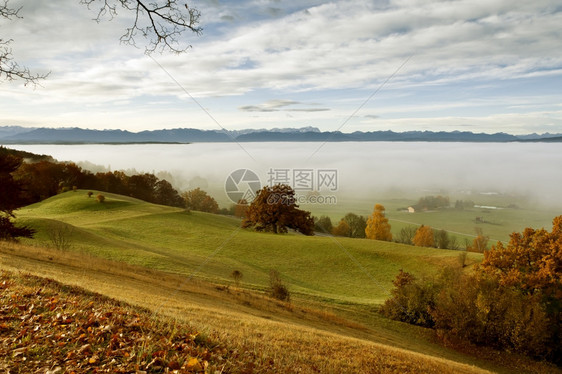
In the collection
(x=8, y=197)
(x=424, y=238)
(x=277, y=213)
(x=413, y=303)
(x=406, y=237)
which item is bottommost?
(x=406, y=237)

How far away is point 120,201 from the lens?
70.9 metres

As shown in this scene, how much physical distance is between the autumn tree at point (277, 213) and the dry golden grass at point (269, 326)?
35.5m

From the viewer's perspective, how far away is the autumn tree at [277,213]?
63719mm

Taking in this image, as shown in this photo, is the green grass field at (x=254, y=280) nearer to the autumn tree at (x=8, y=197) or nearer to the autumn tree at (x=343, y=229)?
the autumn tree at (x=8, y=197)

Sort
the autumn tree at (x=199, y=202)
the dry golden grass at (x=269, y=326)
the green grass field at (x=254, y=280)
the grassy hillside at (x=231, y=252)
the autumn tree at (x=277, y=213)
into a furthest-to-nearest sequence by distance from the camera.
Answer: the autumn tree at (x=199, y=202) → the autumn tree at (x=277, y=213) → the grassy hillside at (x=231, y=252) → the green grass field at (x=254, y=280) → the dry golden grass at (x=269, y=326)

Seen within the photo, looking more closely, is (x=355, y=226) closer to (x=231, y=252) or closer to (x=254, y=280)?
(x=231, y=252)

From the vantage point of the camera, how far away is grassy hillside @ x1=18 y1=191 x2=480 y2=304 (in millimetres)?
33562

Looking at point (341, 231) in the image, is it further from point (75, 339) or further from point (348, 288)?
point (75, 339)

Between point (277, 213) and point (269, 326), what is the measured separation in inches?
1977

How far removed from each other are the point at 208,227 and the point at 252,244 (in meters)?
12.2

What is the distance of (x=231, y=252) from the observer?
45.6 meters

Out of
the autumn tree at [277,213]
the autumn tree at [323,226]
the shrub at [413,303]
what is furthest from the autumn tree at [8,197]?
the autumn tree at [323,226]

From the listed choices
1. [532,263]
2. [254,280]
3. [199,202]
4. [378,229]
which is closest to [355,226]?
[378,229]

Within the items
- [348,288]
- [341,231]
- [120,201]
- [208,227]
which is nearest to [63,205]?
[120,201]
